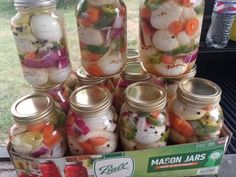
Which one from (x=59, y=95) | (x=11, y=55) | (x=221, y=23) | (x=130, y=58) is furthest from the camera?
(x=11, y=55)

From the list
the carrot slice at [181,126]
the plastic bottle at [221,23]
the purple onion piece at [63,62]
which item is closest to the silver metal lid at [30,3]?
the purple onion piece at [63,62]

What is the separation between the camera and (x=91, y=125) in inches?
21.8

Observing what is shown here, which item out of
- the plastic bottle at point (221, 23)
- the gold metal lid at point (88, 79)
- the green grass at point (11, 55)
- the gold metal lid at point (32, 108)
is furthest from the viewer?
the green grass at point (11, 55)

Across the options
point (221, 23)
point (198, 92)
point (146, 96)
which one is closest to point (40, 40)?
point (146, 96)

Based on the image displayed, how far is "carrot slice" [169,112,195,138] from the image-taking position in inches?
23.1

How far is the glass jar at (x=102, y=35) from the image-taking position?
57 centimetres

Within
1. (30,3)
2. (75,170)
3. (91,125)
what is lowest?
(75,170)

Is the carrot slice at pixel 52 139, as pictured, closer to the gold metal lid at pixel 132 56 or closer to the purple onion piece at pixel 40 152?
the purple onion piece at pixel 40 152

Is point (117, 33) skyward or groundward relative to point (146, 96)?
skyward

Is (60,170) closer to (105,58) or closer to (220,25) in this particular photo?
(105,58)

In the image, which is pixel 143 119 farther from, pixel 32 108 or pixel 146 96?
pixel 32 108

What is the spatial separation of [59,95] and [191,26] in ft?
1.08

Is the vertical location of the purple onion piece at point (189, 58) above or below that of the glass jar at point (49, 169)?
above

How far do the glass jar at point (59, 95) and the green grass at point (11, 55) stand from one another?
0.39 m
